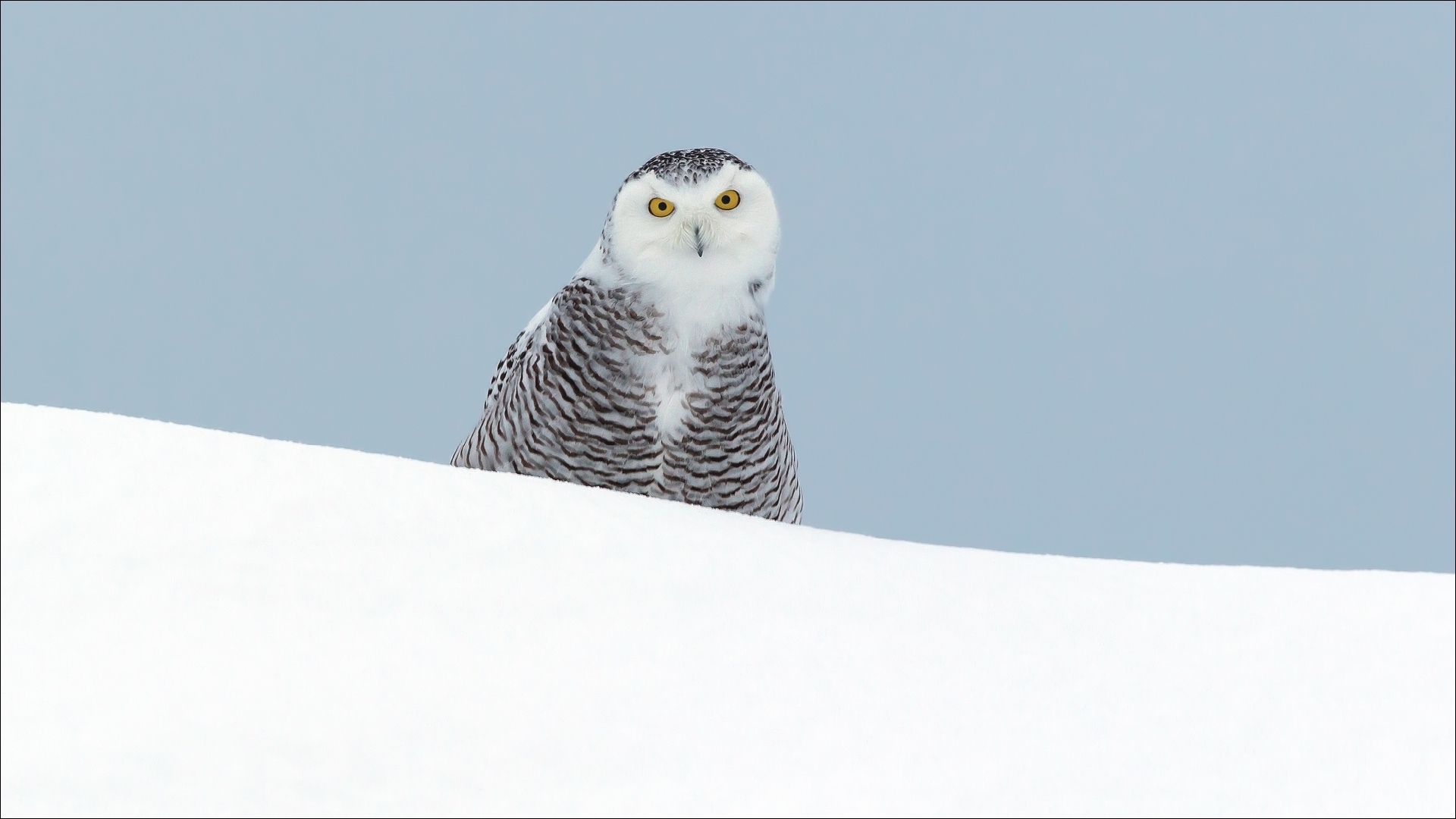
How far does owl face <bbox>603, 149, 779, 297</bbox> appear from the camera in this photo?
2555 mm

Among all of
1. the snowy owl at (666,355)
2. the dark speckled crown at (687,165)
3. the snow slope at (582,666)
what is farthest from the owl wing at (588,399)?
the snow slope at (582,666)

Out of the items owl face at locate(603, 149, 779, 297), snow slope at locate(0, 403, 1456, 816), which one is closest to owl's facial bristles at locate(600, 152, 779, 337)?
owl face at locate(603, 149, 779, 297)

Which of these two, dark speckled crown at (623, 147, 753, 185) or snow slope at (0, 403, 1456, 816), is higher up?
dark speckled crown at (623, 147, 753, 185)

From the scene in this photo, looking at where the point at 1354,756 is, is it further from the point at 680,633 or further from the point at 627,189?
the point at 627,189

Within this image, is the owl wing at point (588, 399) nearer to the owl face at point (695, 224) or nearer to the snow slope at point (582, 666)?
the owl face at point (695, 224)

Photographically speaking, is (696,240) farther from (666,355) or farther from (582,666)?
(582,666)

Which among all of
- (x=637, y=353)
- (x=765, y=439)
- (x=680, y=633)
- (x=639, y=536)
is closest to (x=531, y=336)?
(x=637, y=353)

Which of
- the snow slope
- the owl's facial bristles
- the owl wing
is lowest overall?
the snow slope

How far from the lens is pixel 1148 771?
1202mm

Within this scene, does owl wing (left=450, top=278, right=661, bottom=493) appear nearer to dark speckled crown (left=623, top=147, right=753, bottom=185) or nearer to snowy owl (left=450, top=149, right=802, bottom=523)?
snowy owl (left=450, top=149, right=802, bottom=523)

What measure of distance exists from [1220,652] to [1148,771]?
11.7 inches

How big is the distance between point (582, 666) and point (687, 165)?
1.46 meters

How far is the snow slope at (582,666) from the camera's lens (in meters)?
1.10

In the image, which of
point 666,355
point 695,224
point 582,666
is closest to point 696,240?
point 695,224
